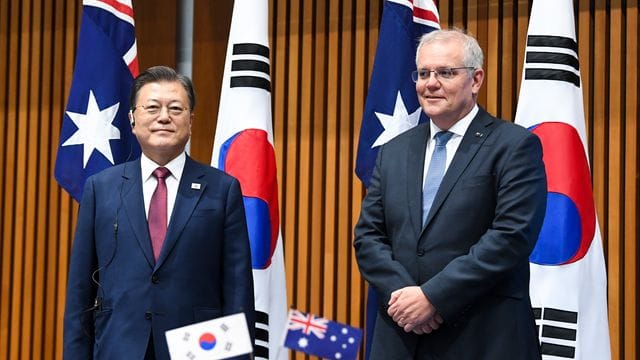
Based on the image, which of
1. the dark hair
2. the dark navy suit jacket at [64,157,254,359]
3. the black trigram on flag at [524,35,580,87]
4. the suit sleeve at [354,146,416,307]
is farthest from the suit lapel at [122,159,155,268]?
the black trigram on flag at [524,35,580,87]

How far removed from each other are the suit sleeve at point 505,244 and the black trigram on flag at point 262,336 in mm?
1359

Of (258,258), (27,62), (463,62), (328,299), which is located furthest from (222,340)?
(27,62)

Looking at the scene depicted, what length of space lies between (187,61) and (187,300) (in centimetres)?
230

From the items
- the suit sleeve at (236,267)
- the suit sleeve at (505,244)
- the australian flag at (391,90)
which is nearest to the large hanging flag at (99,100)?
the australian flag at (391,90)

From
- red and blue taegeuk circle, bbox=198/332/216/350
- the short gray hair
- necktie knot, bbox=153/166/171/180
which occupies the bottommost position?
red and blue taegeuk circle, bbox=198/332/216/350

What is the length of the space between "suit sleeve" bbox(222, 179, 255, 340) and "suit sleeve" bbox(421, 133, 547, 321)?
20.6 inches

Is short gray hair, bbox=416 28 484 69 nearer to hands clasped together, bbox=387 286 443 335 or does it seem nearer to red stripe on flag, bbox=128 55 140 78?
hands clasped together, bbox=387 286 443 335

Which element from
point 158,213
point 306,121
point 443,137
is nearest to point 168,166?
point 158,213

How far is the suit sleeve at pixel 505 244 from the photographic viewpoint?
2.29 m

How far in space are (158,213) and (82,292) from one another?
0.95ft

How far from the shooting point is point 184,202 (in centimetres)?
257

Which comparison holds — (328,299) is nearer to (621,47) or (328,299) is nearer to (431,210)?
(621,47)

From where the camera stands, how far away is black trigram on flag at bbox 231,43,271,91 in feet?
12.2

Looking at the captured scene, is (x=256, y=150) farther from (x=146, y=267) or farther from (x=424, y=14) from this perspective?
(x=146, y=267)
